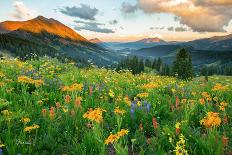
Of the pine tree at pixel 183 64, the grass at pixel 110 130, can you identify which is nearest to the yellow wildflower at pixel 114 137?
the grass at pixel 110 130

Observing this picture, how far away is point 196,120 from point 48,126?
10.2 ft

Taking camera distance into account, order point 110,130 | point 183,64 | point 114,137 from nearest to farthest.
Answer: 1. point 114,137
2. point 110,130
3. point 183,64

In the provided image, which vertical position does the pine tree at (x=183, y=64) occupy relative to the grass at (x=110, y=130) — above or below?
below

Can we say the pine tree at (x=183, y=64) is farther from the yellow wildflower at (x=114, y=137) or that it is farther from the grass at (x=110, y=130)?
the yellow wildflower at (x=114, y=137)

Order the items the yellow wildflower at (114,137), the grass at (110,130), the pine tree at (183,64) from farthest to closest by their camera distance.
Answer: the pine tree at (183,64) → the grass at (110,130) → the yellow wildflower at (114,137)

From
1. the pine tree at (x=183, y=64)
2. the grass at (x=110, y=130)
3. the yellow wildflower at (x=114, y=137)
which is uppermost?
the yellow wildflower at (x=114, y=137)

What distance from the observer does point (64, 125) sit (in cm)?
577

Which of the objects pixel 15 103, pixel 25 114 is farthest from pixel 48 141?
pixel 15 103

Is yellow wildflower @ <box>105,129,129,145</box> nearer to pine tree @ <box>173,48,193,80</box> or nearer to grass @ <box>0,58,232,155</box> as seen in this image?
grass @ <box>0,58,232,155</box>

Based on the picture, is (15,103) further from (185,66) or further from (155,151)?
(185,66)

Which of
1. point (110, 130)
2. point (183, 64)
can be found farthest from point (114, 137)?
point (183, 64)

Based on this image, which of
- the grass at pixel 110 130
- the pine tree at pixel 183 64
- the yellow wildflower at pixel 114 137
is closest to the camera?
the yellow wildflower at pixel 114 137

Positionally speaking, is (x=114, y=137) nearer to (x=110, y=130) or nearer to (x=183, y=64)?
(x=110, y=130)

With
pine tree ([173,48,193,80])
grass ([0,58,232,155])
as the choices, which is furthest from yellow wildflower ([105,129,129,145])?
pine tree ([173,48,193,80])
